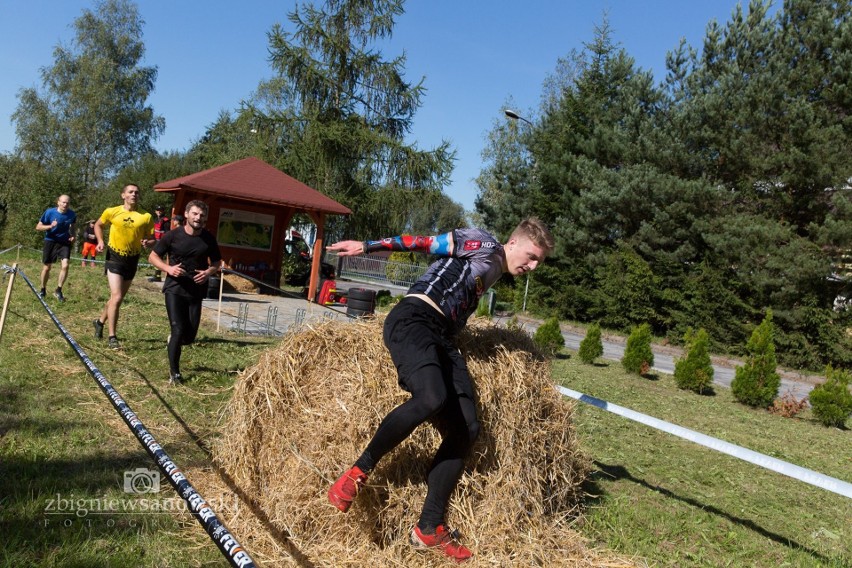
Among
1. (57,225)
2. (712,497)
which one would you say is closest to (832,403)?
(712,497)

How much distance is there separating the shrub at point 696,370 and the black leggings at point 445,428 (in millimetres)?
9562

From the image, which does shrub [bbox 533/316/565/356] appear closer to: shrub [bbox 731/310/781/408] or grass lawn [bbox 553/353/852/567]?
shrub [bbox 731/310/781/408]

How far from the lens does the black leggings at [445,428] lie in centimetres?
323

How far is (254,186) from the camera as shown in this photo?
19.2 m

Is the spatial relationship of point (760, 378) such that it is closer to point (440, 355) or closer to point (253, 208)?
point (440, 355)

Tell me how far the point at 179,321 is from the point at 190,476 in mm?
2642

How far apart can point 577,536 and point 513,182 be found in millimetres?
28130

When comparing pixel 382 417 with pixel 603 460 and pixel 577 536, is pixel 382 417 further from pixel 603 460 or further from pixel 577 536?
pixel 603 460

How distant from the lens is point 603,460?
6.12 m

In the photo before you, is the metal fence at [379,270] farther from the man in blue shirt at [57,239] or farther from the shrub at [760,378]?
the shrub at [760,378]

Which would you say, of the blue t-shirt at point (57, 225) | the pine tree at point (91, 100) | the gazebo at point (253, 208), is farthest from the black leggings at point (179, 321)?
the pine tree at point (91, 100)

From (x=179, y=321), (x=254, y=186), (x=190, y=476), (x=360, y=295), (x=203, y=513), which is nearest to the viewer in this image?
(x=203, y=513)

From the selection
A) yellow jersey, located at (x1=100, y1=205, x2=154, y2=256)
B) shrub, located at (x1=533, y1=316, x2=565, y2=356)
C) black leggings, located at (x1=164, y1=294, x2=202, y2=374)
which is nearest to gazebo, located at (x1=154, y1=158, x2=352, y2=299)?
shrub, located at (x1=533, y1=316, x2=565, y2=356)

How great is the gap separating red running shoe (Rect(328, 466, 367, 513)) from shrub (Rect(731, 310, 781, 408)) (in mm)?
9587
